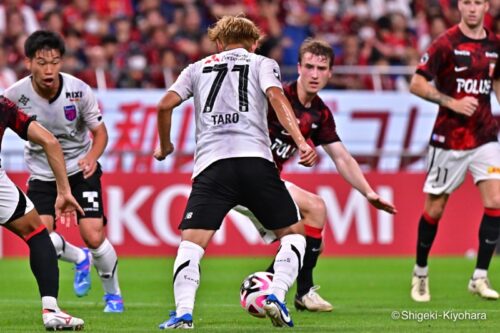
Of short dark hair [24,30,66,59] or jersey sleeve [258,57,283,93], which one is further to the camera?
short dark hair [24,30,66,59]

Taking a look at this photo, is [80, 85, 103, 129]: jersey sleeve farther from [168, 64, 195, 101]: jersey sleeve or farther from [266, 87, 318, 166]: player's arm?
[266, 87, 318, 166]: player's arm

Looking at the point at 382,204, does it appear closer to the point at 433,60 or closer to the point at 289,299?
the point at 433,60

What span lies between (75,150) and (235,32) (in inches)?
118

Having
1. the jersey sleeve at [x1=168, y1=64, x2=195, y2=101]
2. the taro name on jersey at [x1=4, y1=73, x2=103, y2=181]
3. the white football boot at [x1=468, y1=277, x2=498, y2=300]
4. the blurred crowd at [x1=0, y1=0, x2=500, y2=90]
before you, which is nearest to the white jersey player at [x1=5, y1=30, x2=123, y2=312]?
the taro name on jersey at [x1=4, y1=73, x2=103, y2=181]

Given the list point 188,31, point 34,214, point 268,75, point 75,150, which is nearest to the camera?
point 268,75

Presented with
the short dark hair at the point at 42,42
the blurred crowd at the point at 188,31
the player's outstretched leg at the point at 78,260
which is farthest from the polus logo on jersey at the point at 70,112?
the blurred crowd at the point at 188,31

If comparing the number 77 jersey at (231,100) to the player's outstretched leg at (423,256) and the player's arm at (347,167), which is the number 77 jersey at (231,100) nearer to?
the player's arm at (347,167)

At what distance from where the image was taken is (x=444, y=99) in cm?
1164

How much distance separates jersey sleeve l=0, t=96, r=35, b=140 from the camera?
8.79m

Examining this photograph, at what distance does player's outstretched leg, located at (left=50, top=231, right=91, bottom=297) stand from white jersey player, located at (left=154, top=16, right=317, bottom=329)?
342cm

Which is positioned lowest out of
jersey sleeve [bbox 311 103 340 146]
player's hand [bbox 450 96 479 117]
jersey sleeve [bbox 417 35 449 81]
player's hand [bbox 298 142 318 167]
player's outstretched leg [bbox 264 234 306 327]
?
player's outstretched leg [bbox 264 234 306 327]

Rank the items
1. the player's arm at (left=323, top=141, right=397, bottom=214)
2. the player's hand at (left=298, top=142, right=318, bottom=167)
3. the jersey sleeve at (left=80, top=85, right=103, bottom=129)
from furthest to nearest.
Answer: the jersey sleeve at (left=80, top=85, right=103, bottom=129) → the player's arm at (left=323, top=141, right=397, bottom=214) → the player's hand at (left=298, top=142, right=318, bottom=167)

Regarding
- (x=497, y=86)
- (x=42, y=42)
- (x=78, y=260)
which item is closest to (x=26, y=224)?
(x=42, y=42)

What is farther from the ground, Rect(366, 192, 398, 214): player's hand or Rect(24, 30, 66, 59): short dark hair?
Rect(24, 30, 66, 59): short dark hair
